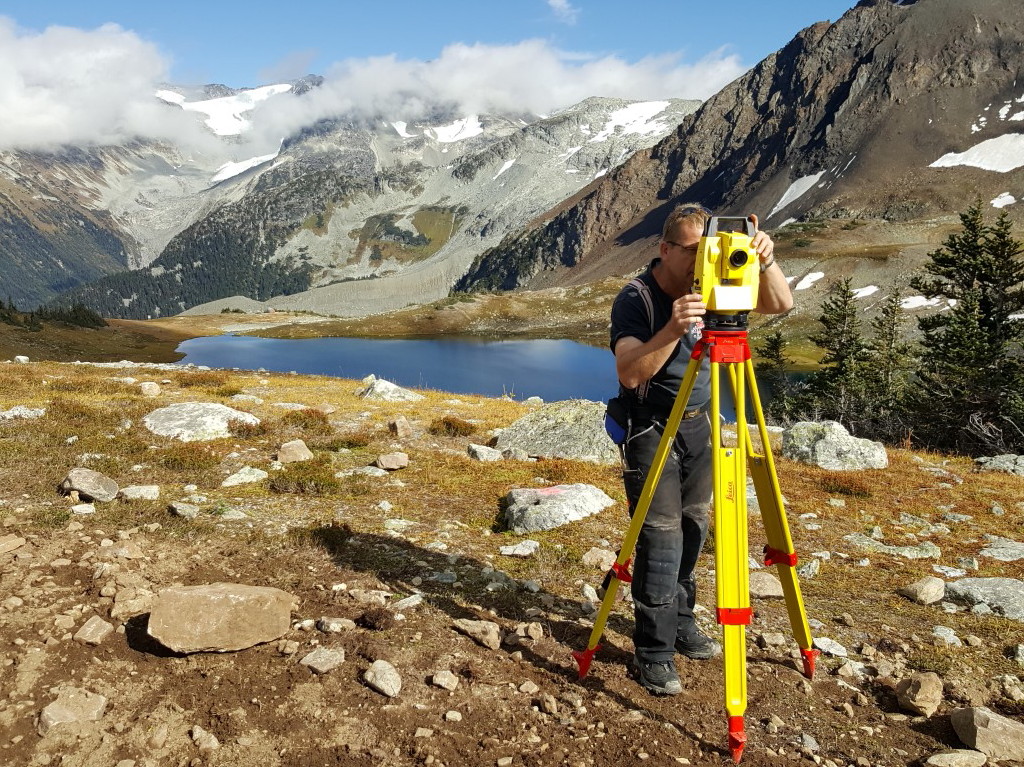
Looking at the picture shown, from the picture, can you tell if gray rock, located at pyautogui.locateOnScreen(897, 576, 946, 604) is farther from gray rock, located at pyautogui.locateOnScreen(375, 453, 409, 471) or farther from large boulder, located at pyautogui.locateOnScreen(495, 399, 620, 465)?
gray rock, located at pyautogui.locateOnScreen(375, 453, 409, 471)

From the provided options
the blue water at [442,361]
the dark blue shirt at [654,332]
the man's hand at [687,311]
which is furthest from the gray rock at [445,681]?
the blue water at [442,361]

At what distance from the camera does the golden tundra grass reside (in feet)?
21.4

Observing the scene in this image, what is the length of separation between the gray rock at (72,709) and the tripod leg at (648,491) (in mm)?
3351

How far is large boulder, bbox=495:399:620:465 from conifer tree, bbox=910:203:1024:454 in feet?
65.7

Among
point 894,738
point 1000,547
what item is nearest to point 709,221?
point 894,738

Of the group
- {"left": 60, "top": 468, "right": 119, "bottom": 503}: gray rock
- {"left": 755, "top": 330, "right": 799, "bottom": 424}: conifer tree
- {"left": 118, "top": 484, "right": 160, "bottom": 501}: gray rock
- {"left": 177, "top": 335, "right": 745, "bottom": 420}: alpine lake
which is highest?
{"left": 60, "top": 468, "right": 119, "bottom": 503}: gray rock

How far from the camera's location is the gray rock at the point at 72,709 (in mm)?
3754

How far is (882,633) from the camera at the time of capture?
565 centimetres

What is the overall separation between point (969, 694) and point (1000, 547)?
4.81m

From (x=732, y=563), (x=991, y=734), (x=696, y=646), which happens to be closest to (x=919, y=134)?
(x=696, y=646)

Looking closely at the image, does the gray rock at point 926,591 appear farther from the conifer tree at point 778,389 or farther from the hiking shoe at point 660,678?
the conifer tree at point 778,389

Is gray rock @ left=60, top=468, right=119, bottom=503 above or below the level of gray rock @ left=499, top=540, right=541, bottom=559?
above

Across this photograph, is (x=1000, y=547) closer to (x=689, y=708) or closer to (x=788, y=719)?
(x=788, y=719)

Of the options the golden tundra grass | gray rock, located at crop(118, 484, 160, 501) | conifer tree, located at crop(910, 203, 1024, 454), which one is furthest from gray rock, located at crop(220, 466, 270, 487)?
conifer tree, located at crop(910, 203, 1024, 454)
